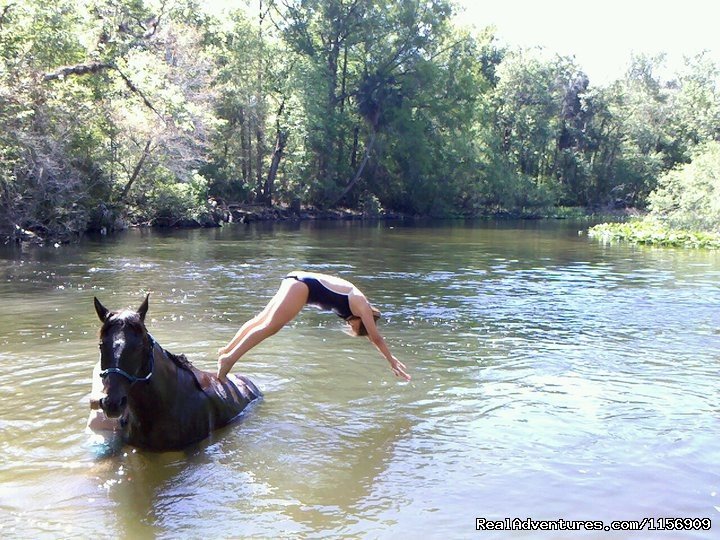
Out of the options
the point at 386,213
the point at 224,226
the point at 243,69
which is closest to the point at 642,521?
the point at 224,226

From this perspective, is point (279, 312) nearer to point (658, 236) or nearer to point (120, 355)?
point (120, 355)

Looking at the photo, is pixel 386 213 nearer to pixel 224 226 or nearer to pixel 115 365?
pixel 224 226

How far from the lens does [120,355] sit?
17.9ft

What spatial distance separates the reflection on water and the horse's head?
2.99ft

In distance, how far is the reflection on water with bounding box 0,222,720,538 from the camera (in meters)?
5.62

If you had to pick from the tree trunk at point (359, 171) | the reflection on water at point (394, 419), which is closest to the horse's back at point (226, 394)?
the reflection on water at point (394, 419)

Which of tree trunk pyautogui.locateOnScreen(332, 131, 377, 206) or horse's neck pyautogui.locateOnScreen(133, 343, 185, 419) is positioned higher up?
tree trunk pyautogui.locateOnScreen(332, 131, 377, 206)

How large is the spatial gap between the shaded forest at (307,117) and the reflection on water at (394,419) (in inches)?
485

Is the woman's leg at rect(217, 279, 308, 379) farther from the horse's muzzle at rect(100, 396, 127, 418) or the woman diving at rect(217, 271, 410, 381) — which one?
the horse's muzzle at rect(100, 396, 127, 418)

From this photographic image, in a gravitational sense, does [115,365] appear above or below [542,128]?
below

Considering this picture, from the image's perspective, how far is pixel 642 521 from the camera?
5.43 m

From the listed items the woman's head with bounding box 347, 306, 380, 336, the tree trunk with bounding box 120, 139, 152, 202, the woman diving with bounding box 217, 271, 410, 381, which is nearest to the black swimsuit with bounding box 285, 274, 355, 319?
the woman diving with bounding box 217, 271, 410, 381

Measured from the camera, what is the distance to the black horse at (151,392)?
17.8 ft

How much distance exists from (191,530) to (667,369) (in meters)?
7.33
